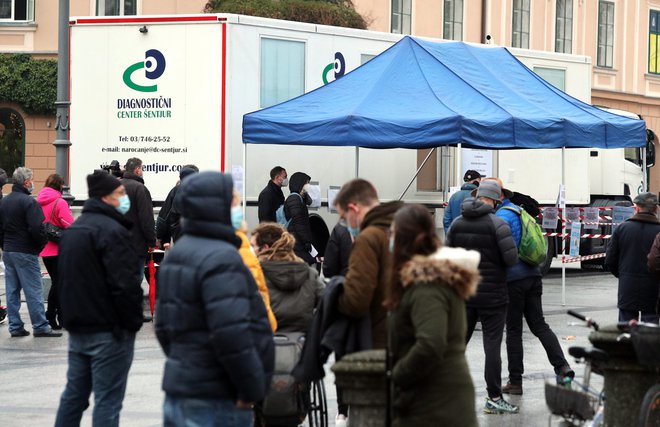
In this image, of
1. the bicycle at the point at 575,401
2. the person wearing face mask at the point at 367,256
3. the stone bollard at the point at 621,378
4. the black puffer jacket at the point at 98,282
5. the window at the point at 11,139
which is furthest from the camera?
the window at the point at 11,139

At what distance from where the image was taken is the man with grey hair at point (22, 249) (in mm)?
13984

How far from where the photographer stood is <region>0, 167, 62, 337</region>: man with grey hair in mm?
13984

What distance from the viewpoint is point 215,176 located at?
18.7 feet

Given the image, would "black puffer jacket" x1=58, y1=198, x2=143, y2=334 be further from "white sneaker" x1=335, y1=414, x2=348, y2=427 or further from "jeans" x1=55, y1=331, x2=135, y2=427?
"white sneaker" x1=335, y1=414, x2=348, y2=427

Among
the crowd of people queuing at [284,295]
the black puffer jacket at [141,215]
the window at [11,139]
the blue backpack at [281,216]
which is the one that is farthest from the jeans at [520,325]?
the window at [11,139]

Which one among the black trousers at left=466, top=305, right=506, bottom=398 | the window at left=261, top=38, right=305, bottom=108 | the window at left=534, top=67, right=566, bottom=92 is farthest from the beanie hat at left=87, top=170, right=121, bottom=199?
the window at left=534, top=67, right=566, bottom=92

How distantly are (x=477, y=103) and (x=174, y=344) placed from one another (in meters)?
12.3

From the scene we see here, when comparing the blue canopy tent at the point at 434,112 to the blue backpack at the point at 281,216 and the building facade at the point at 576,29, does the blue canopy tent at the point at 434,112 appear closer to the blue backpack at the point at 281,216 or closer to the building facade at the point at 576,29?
the blue backpack at the point at 281,216

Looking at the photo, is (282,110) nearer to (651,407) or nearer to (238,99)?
(238,99)

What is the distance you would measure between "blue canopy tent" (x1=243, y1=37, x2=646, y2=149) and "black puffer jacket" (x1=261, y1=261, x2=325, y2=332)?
8300 mm

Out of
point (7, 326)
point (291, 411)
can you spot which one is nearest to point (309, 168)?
point (7, 326)

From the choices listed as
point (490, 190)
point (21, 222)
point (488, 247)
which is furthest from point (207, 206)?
point (21, 222)

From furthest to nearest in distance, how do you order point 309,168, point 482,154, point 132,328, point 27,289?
1. point 482,154
2. point 309,168
3. point 27,289
4. point 132,328

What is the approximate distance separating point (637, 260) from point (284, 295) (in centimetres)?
426
